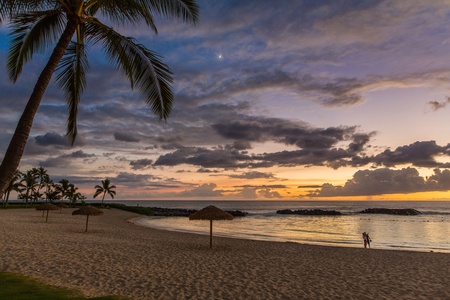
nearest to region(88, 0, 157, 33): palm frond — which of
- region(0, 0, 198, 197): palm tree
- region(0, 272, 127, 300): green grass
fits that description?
region(0, 0, 198, 197): palm tree

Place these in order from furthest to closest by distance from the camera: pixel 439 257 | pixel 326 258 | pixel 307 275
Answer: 1. pixel 439 257
2. pixel 326 258
3. pixel 307 275

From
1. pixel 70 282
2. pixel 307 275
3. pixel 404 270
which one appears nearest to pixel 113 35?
pixel 70 282

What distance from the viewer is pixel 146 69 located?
6414 millimetres

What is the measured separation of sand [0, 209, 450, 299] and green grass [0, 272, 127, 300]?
557 millimetres

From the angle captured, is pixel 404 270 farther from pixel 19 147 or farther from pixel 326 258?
pixel 19 147

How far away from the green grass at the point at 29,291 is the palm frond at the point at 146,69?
4.51 meters

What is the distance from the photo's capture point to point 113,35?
6441 millimetres

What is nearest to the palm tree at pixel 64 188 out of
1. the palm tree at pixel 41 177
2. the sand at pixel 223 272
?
the palm tree at pixel 41 177

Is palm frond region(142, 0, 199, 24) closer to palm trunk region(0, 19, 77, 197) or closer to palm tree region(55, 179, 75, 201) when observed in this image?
palm trunk region(0, 19, 77, 197)

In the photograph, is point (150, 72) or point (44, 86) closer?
point (44, 86)

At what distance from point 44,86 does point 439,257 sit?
776 inches

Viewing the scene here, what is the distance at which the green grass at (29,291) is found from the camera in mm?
6733

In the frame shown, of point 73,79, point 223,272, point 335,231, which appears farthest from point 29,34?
point 335,231

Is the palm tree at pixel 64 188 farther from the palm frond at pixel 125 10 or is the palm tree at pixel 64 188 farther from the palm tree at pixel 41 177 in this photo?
the palm frond at pixel 125 10
